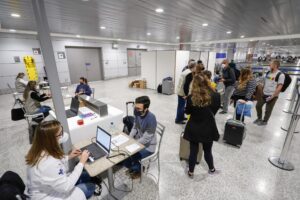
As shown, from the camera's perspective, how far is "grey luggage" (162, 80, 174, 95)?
6906 millimetres

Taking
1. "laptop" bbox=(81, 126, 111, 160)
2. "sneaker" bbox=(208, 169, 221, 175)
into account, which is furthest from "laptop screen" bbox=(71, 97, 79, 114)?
"sneaker" bbox=(208, 169, 221, 175)

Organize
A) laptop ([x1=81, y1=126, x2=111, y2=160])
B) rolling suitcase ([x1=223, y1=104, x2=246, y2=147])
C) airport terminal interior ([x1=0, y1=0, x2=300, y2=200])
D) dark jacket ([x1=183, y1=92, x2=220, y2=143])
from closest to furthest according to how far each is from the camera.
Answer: airport terminal interior ([x1=0, y1=0, x2=300, y2=200]) < laptop ([x1=81, y1=126, x2=111, y2=160]) < dark jacket ([x1=183, y1=92, x2=220, y2=143]) < rolling suitcase ([x1=223, y1=104, x2=246, y2=147])

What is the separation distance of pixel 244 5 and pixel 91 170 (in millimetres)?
4634

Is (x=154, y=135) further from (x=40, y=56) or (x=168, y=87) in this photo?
(x=40, y=56)

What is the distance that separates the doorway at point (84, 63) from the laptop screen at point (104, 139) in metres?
8.82

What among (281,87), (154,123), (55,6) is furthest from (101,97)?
(281,87)

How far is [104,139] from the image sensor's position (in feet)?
5.77

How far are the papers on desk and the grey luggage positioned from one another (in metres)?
5.21

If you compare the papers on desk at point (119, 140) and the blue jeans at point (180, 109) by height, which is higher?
the papers on desk at point (119, 140)

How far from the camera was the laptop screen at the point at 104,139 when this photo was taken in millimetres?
1684

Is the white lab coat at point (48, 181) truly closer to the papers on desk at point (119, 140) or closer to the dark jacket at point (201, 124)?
the papers on desk at point (119, 140)

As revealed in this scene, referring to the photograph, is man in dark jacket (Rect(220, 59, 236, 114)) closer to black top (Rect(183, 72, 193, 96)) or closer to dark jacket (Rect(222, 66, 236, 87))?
dark jacket (Rect(222, 66, 236, 87))

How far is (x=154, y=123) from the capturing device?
77.8 inches

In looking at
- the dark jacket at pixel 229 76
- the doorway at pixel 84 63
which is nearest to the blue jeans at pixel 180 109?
the dark jacket at pixel 229 76
